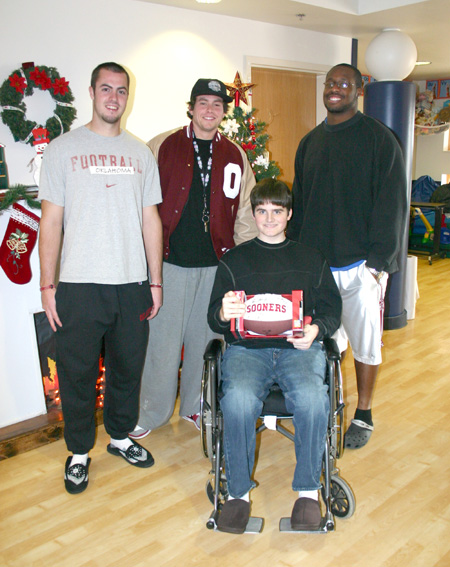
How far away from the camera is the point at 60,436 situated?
2580 mm

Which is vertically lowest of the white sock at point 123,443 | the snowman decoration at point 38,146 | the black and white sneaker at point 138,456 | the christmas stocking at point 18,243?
the black and white sneaker at point 138,456

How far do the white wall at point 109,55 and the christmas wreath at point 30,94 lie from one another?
0.39 feet

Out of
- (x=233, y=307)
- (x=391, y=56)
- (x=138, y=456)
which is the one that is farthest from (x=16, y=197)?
(x=391, y=56)

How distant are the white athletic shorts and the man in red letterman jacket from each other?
495 mm

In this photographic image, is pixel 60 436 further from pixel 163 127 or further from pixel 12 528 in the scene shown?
pixel 163 127

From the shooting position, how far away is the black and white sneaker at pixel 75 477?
2137 millimetres

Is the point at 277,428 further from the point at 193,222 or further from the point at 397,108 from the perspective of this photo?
the point at 397,108

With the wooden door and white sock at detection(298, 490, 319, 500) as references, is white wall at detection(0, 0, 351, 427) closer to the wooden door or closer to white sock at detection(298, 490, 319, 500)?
the wooden door

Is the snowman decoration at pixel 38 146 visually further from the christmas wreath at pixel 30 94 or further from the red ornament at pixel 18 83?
the red ornament at pixel 18 83

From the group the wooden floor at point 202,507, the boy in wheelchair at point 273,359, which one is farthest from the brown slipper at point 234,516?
the wooden floor at point 202,507

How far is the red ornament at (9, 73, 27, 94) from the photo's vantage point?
286 cm

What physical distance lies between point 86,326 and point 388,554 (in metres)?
1.35

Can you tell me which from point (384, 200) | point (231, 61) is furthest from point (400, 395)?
point (231, 61)

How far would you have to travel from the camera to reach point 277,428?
6.34ft
